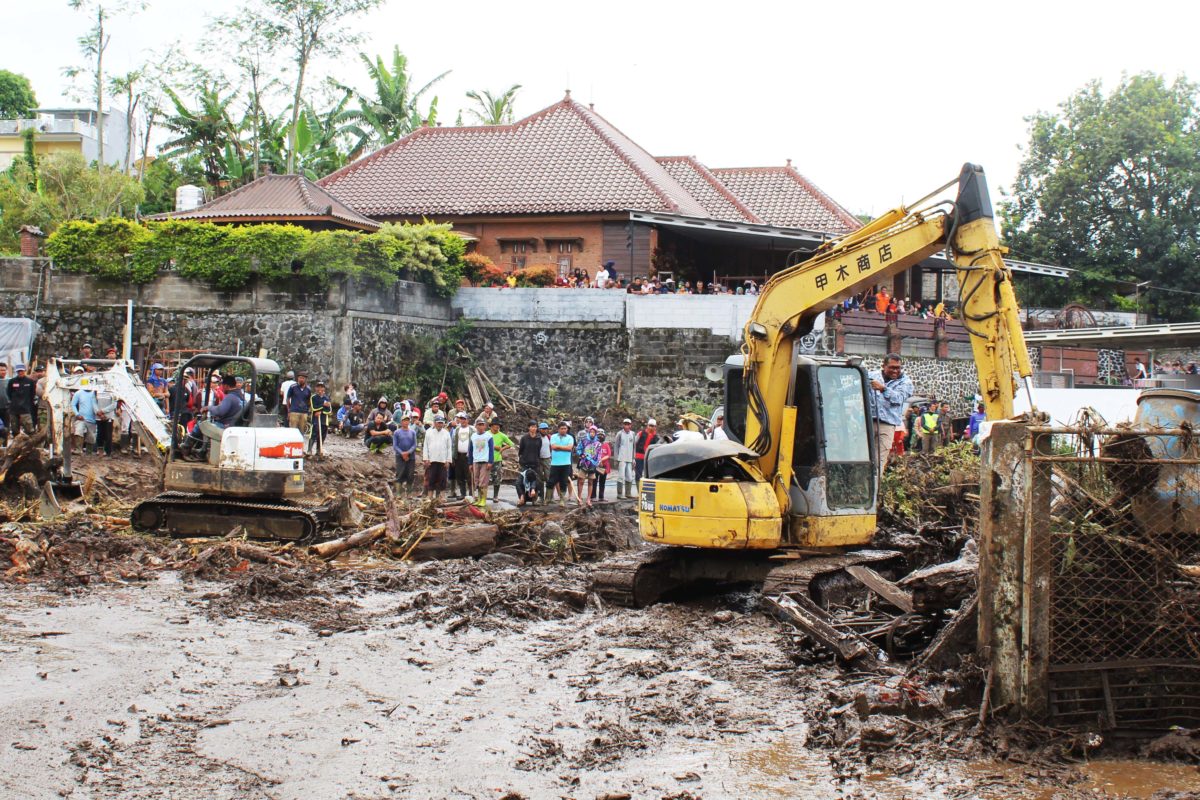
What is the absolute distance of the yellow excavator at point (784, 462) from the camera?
1080 cm

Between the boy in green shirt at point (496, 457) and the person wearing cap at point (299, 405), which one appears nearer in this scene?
the boy in green shirt at point (496, 457)

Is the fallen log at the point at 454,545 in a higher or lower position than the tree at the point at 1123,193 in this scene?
lower

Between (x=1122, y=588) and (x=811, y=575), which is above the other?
(x=1122, y=588)

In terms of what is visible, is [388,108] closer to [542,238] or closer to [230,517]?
[542,238]

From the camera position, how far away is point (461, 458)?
1994 centimetres

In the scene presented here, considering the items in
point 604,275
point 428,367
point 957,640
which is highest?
Answer: point 604,275

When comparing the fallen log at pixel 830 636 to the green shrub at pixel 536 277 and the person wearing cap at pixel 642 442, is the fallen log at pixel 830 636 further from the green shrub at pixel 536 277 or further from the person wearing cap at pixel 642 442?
the green shrub at pixel 536 277

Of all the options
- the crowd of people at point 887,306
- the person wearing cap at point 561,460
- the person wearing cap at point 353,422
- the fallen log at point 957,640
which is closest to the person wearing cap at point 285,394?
the person wearing cap at point 353,422

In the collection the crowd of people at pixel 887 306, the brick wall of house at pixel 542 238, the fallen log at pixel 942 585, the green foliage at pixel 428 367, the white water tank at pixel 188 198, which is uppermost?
the white water tank at pixel 188 198

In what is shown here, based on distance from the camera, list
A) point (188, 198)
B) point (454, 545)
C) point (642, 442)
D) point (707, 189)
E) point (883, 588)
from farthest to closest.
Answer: point (707, 189), point (188, 198), point (642, 442), point (454, 545), point (883, 588)


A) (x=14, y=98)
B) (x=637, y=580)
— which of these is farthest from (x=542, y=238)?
(x=14, y=98)

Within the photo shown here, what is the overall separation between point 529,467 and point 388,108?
28282mm

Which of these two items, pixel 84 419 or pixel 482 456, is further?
pixel 84 419

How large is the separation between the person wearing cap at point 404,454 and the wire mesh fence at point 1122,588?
13.9 metres
